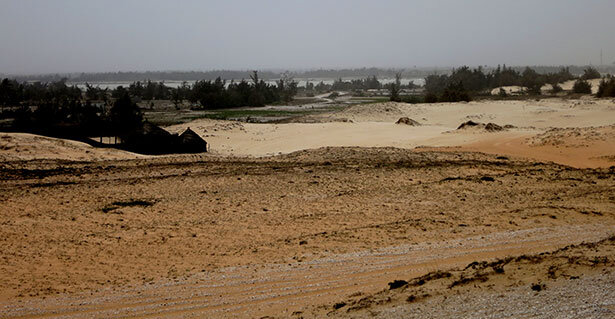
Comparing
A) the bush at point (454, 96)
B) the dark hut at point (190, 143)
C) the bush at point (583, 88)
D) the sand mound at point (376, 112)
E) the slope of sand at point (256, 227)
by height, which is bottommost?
the slope of sand at point (256, 227)

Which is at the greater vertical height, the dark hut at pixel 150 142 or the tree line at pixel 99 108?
the tree line at pixel 99 108

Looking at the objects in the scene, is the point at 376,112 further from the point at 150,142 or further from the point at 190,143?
the point at 150,142

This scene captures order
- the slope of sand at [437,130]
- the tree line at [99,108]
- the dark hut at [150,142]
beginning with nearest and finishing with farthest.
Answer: the slope of sand at [437,130]
the dark hut at [150,142]
the tree line at [99,108]

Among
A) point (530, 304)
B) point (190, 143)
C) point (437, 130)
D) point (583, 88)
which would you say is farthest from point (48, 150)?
point (583, 88)

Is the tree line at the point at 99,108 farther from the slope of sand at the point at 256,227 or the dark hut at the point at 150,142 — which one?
the slope of sand at the point at 256,227

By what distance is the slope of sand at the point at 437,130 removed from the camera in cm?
1722

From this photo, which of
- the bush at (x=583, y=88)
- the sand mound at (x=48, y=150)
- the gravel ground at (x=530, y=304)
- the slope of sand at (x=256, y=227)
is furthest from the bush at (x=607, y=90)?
the gravel ground at (x=530, y=304)

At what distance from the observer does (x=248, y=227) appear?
31.6 ft


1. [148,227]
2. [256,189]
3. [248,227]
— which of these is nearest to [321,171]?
[256,189]

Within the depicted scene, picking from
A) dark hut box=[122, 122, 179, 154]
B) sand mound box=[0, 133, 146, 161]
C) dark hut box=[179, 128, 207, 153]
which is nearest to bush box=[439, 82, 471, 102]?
dark hut box=[179, 128, 207, 153]

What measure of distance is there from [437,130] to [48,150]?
15.7 meters

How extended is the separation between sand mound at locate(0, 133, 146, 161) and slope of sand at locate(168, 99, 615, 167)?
4.21m

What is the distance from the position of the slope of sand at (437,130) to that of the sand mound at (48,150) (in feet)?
13.8

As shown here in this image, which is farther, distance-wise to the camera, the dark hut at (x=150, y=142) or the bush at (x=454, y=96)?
the bush at (x=454, y=96)
